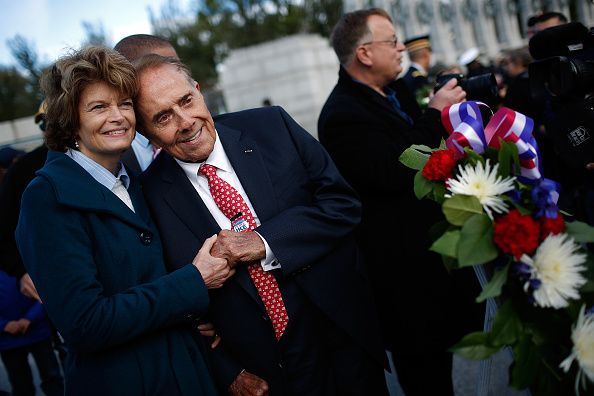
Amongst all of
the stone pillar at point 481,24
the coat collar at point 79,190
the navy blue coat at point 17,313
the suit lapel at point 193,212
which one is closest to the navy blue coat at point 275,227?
the suit lapel at point 193,212

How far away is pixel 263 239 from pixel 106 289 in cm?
60

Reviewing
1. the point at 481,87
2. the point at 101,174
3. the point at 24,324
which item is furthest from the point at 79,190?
the point at 24,324

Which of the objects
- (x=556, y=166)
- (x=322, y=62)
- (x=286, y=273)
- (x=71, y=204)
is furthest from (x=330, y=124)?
(x=322, y=62)

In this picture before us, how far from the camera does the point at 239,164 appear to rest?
7.17 feet

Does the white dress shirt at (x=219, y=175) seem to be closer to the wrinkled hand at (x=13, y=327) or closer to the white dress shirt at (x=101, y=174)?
the white dress shirt at (x=101, y=174)

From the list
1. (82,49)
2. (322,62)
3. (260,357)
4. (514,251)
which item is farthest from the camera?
(322,62)

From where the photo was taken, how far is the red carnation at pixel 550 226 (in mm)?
1320

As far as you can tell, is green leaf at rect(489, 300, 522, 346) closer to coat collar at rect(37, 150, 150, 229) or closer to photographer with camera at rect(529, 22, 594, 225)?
photographer with camera at rect(529, 22, 594, 225)

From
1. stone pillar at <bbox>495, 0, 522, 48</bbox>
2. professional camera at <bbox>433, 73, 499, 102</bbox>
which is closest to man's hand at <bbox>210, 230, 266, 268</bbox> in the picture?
professional camera at <bbox>433, 73, 499, 102</bbox>

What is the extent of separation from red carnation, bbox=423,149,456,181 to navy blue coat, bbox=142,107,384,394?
70cm

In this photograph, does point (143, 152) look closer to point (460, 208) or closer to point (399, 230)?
point (399, 230)

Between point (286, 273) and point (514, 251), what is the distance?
982mm

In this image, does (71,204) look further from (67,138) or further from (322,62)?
(322,62)

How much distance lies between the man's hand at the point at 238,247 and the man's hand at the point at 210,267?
2 cm
